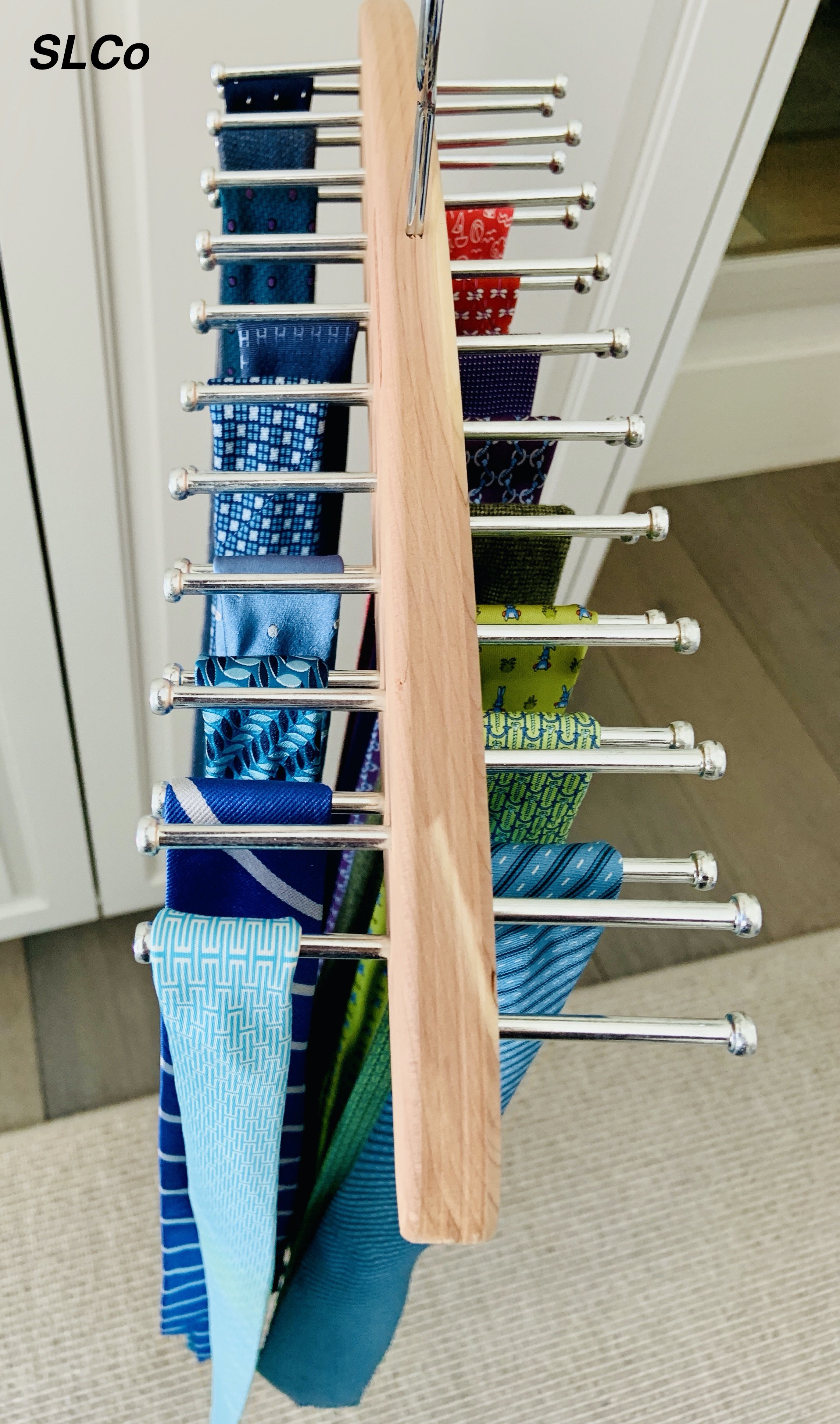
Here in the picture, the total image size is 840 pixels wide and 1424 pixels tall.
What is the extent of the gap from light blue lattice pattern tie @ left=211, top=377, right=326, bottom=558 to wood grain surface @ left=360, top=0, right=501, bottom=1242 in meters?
0.07

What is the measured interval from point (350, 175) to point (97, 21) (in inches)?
11.5

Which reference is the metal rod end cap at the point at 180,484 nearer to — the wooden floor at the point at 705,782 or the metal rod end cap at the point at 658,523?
the metal rod end cap at the point at 658,523

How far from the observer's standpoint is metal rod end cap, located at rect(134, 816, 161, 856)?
1.28 ft

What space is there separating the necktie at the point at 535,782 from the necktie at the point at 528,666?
0.6 inches

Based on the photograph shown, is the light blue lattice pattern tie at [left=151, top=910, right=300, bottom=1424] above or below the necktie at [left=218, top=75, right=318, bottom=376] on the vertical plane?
below

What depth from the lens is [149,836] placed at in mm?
393

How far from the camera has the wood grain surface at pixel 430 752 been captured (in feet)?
1.15

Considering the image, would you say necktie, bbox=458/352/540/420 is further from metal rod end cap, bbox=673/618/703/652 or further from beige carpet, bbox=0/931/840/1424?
beige carpet, bbox=0/931/840/1424

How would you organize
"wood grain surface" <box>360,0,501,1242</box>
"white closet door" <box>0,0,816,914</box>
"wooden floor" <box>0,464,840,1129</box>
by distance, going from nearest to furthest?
"wood grain surface" <box>360,0,501,1242</box> → "white closet door" <box>0,0,816,914</box> → "wooden floor" <box>0,464,840,1129</box>

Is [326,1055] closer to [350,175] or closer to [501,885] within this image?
[501,885]

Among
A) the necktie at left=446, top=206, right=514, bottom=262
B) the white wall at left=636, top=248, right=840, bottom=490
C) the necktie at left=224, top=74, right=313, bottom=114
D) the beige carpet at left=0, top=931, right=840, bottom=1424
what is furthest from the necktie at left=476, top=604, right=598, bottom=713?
the white wall at left=636, top=248, right=840, bottom=490

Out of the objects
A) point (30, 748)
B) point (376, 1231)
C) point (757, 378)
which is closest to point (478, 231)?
point (376, 1231)

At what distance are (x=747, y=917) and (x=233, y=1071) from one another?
0.72 ft

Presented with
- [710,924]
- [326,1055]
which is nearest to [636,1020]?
[710,924]
